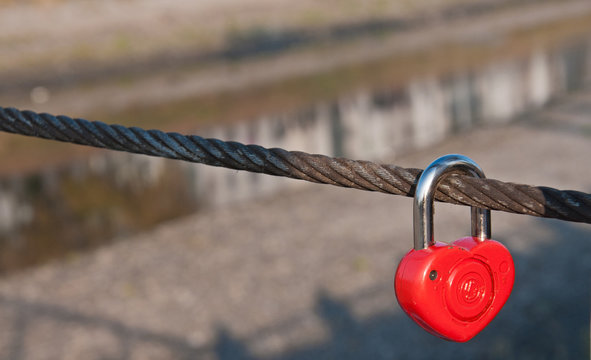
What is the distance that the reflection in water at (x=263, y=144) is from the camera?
9500 mm

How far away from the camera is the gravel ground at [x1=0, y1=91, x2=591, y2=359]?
5805 mm

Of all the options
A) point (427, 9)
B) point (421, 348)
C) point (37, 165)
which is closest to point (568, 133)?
point (421, 348)

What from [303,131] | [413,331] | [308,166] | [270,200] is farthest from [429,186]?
[303,131]

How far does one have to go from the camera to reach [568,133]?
1187cm

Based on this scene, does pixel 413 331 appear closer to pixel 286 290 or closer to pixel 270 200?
pixel 286 290

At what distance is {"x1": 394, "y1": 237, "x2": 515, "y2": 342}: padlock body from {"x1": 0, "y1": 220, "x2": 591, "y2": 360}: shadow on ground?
14.2 feet

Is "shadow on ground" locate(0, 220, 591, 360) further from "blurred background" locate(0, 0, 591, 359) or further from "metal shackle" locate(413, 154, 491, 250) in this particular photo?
"metal shackle" locate(413, 154, 491, 250)

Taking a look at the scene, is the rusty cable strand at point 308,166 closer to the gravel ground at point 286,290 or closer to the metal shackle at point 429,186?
the metal shackle at point 429,186

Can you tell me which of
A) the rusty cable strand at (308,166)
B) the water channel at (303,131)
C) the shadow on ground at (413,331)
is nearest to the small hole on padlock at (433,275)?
the rusty cable strand at (308,166)

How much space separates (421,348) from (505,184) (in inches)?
184

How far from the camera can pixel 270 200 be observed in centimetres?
1016

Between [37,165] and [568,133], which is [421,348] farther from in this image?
[37,165]

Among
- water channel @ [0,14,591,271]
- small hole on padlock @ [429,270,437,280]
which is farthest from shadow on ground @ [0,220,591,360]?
small hole on padlock @ [429,270,437,280]

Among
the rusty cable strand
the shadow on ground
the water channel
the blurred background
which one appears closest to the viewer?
the rusty cable strand
